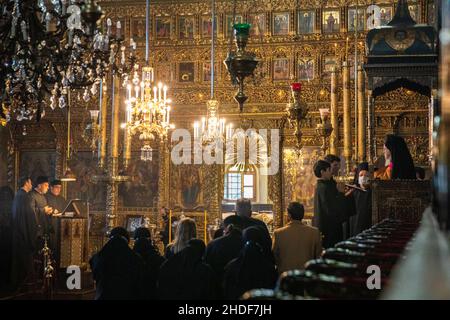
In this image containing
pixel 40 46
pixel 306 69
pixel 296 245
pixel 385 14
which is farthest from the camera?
pixel 306 69

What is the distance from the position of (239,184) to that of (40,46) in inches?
387

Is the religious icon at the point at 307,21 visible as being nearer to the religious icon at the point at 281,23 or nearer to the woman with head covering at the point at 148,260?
the religious icon at the point at 281,23

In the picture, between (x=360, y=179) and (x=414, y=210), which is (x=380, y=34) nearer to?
(x=360, y=179)

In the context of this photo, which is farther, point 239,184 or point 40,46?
point 239,184

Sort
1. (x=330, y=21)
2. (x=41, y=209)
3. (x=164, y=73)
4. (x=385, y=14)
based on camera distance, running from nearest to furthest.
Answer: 1. (x=41, y=209)
2. (x=385, y=14)
3. (x=330, y=21)
4. (x=164, y=73)

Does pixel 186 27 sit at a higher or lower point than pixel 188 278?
higher

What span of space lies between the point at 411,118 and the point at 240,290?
42.9 feet

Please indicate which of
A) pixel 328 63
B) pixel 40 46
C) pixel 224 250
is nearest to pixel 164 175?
pixel 328 63

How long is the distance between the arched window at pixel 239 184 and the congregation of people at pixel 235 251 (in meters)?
9.16

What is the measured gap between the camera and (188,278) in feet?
18.8

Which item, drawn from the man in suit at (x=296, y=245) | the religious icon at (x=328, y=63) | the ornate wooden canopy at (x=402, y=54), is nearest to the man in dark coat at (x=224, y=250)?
the man in suit at (x=296, y=245)

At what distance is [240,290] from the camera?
5.59 metres

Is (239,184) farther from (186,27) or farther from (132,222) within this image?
(186,27)

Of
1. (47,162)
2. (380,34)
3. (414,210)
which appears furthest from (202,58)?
(414,210)
